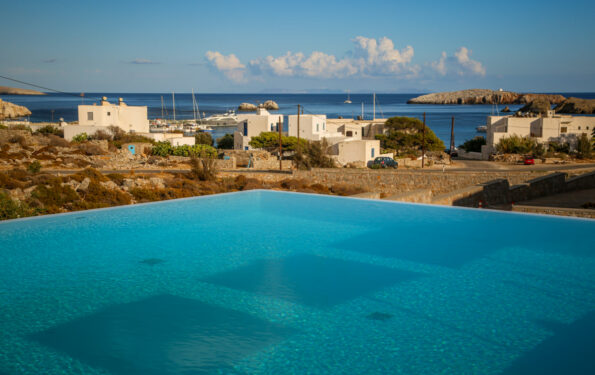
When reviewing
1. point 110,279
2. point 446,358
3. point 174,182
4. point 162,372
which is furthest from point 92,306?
point 174,182

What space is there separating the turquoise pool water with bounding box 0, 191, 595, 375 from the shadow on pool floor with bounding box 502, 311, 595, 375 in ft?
0.07

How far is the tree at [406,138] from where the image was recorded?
154ft

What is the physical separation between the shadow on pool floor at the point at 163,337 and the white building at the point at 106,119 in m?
35.0

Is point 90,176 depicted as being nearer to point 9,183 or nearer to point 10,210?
point 9,183

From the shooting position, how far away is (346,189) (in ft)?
72.7

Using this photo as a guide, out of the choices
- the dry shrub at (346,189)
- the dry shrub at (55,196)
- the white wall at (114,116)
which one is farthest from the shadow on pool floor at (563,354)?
the white wall at (114,116)

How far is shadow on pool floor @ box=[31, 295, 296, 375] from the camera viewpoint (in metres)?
5.05

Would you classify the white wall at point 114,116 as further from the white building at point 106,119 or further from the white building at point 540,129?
the white building at point 540,129

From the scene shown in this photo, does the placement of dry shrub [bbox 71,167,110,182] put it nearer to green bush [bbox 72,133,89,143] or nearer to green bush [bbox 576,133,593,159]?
green bush [bbox 72,133,89,143]

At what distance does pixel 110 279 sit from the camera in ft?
24.6

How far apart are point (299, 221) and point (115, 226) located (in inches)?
156

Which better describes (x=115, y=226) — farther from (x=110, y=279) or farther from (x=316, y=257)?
(x=316, y=257)

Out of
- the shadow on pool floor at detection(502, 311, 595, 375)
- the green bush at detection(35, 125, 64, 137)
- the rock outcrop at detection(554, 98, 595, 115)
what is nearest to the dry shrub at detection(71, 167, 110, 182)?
the shadow on pool floor at detection(502, 311, 595, 375)

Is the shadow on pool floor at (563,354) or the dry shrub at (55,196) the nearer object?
the shadow on pool floor at (563,354)
